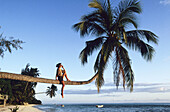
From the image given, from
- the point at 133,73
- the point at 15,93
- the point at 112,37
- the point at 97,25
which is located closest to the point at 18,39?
the point at 97,25

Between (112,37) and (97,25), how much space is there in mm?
1589

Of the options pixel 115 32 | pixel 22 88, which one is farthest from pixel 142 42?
pixel 22 88

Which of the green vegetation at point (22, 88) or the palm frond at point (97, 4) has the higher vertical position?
the palm frond at point (97, 4)

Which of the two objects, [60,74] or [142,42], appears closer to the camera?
[60,74]

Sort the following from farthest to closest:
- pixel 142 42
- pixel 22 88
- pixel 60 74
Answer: pixel 22 88 → pixel 142 42 → pixel 60 74

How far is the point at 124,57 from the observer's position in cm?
1027

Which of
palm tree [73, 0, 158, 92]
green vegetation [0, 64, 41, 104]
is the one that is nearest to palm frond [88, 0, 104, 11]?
palm tree [73, 0, 158, 92]

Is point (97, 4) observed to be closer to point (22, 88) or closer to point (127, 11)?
point (127, 11)

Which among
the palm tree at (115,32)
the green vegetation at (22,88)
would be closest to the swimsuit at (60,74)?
the palm tree at (115,32)

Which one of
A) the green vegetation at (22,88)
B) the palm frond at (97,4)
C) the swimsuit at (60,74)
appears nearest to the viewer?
the swimsuit at (60,74)

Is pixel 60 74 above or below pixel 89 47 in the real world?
below

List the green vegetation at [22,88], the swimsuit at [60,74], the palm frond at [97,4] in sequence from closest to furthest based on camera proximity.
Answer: the swimsuit at [60,74]
the palm frond at [97,4]
the green vegetation at [22,88]

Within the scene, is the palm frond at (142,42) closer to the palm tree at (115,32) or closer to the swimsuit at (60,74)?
the palm tree at (115,32)

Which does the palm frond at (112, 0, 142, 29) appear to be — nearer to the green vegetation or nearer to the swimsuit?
the swimsuit
